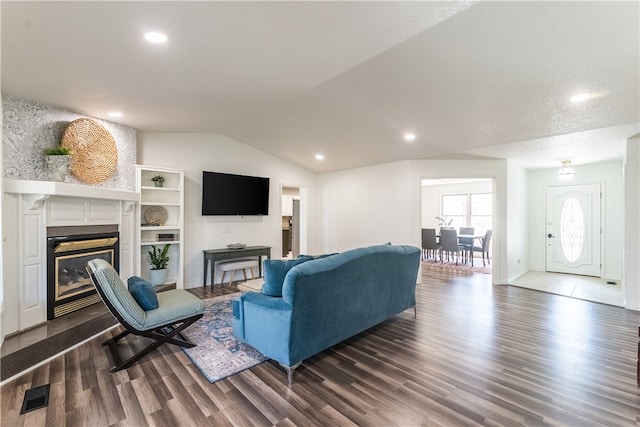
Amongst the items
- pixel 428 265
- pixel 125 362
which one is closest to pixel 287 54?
pixel 125 362

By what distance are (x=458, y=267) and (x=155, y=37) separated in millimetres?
7539

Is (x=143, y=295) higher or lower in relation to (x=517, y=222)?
lower

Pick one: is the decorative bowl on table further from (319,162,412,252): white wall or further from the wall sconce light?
the wall sconce light

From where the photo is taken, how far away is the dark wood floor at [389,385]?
186cm

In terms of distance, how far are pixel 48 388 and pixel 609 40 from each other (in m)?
5.12

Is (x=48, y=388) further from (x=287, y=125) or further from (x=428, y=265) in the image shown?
(x=428, y=265)

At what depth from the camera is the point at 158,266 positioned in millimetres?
4578

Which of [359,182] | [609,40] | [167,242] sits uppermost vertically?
[609,40]

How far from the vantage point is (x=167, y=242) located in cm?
467

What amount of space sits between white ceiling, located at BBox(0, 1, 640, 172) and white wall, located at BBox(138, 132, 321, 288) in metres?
0.66

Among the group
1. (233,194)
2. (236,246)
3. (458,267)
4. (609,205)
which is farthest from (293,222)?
(609,205)

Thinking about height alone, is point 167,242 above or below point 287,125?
below

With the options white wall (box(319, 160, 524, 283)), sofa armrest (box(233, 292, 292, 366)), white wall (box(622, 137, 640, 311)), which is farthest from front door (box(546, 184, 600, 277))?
sofa armrest (box(233, 292, 292, 366))

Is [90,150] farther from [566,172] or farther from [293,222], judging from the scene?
[566,172]
